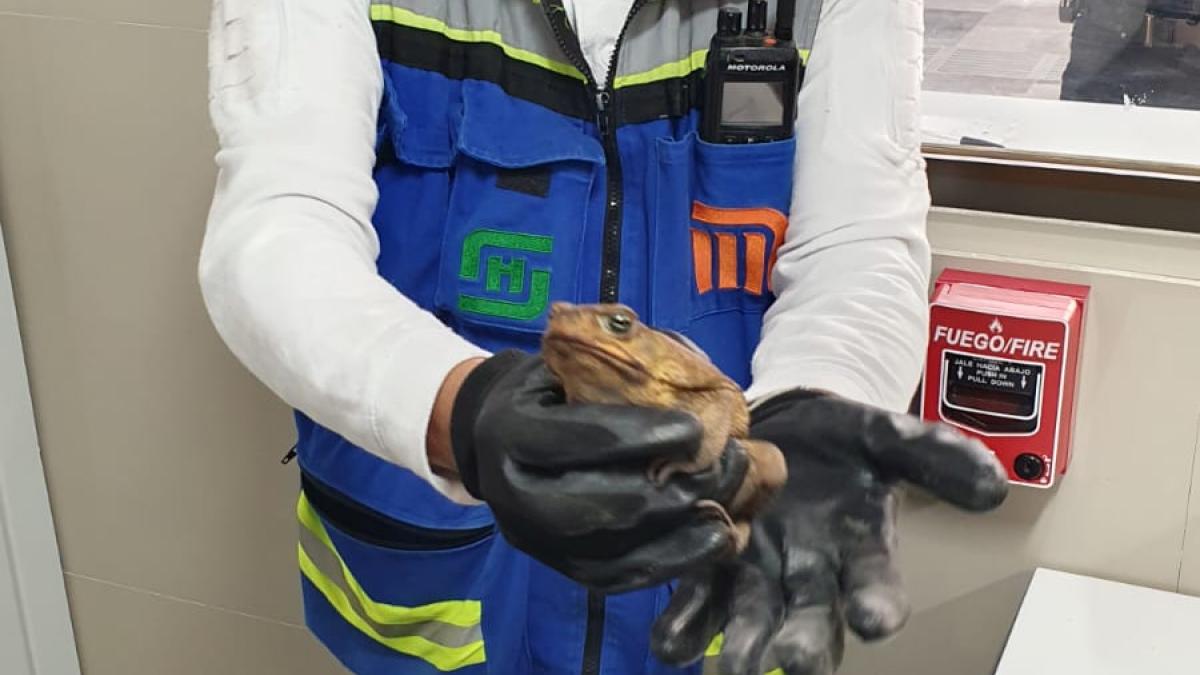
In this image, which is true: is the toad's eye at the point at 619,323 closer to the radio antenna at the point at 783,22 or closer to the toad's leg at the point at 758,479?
the toad's leg at the point at 758,479

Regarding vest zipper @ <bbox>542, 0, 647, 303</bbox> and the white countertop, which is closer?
Result: vest zipper @ <bbox>542, 0, 647, 303</bbox>

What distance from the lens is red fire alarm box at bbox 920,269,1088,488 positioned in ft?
3.94

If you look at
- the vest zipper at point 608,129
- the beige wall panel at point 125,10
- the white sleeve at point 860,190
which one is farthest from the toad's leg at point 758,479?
the beige wall panel at point 125,10

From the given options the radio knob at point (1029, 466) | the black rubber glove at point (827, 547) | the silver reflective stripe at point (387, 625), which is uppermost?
the black rubber glove at point (827, 547)

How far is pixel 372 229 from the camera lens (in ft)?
3.01

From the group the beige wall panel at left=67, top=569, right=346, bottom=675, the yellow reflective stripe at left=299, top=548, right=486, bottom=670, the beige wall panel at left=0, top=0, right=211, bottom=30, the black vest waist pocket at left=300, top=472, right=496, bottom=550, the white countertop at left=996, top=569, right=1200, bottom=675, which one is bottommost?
the beige wall panel at left=67, top=569, right=346, bottom=675

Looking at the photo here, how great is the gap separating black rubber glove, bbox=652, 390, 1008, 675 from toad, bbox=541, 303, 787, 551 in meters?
0.02

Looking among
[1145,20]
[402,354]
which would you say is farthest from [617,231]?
[1145,20]

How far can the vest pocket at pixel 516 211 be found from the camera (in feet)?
3.26

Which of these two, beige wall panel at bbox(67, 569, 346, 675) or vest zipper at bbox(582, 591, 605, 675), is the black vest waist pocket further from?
beige wall panel at bbox(67, 569, 346, 675)

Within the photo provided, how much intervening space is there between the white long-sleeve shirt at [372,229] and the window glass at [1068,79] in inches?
12.0

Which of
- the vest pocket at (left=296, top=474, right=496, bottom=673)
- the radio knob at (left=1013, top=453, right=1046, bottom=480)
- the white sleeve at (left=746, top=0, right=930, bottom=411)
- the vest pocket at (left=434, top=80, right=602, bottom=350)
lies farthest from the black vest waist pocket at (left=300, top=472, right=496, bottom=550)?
the radio knob at (left=1013, top=453, right=1046, bottom=480)

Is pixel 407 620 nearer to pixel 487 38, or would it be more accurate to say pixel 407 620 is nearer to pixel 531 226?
pixel 531 226

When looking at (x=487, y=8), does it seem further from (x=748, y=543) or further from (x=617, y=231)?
(x=748, y=543)
